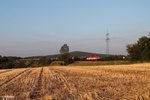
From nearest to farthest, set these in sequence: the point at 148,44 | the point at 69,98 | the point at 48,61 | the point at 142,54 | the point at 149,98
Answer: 1. the point at 149,98
2. the point at 69,98
3. the point at 142,54
4. the point at 148,44
5. the point at 48,61

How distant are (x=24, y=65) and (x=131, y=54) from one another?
4215cm

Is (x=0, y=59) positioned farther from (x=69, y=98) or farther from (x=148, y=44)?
(x=69, y=98)

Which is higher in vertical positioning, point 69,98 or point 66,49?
point 66,49

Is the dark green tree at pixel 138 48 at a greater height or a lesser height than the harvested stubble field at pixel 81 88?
greater

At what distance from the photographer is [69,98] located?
43.4 ft

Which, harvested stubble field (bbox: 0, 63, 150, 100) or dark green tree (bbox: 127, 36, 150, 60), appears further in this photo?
dark green tree (bbox: 127, 36, 150, 60)

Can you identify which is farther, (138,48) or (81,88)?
(138,48)

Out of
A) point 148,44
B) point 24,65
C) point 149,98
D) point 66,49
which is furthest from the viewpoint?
point 66,49

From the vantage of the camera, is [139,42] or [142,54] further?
[139,42]

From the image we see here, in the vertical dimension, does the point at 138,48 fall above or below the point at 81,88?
above

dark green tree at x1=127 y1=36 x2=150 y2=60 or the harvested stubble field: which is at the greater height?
dark green tree at x1=127 y1=36 x2=150 y2=60

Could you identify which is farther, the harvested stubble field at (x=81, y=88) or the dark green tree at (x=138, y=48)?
the dark green tree at (x=138, y=48)

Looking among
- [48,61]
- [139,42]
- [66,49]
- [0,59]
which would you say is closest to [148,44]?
[139,42]

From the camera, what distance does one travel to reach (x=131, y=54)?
108 meters
